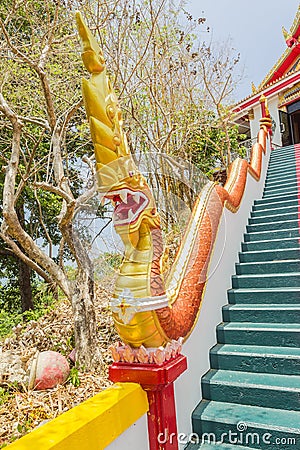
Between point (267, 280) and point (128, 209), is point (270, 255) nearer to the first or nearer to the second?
point (267, 280)

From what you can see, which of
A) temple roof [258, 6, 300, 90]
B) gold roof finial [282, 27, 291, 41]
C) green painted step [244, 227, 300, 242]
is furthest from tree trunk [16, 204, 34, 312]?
gold roof finial [282, 27, 291, 41]

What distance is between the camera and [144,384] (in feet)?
6.15

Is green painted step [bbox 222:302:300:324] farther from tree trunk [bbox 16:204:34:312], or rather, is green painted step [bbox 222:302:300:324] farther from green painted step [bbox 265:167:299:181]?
tree trunk [bbox 16:204:34:312]

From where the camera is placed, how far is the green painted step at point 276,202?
522 centimetres

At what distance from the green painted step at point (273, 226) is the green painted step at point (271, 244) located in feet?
1.37

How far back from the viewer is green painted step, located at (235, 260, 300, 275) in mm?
3547

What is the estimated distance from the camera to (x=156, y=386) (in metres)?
1.86

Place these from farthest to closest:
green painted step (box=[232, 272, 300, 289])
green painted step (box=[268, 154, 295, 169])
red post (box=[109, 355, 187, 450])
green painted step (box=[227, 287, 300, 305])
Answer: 1. green painted step (box=[268, 154, 295, 169])
2. green painted step (box=[232, 272, 300, 289])
3. green painted step (box=[227, 287, 300, 305])
4. red post (box=[109, 355, 187, 450])

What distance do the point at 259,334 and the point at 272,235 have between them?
1.66m

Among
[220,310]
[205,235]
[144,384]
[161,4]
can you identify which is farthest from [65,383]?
[161,4]

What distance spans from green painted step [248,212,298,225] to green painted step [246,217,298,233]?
A: 9 cm

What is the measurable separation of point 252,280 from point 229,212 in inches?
31.0

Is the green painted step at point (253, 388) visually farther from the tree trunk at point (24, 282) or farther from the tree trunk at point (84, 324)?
the tree trunk at point (24, 282)

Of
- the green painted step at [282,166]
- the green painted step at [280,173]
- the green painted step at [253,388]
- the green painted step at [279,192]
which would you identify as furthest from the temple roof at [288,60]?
the green painted step at [253,388]
